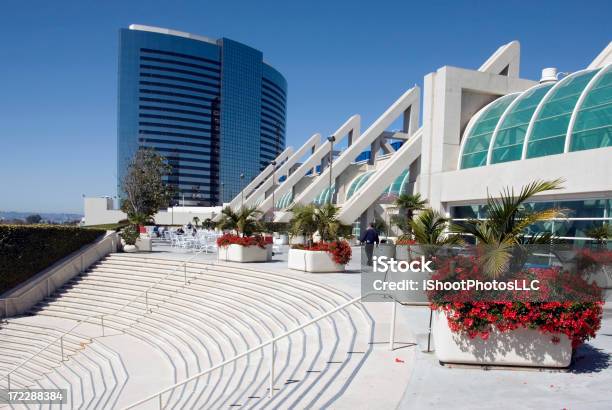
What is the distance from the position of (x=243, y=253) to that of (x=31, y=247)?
422 inches

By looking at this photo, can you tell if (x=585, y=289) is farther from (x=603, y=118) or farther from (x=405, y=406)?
(x=603, y=118)

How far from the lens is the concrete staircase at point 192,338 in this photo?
22.0 feet

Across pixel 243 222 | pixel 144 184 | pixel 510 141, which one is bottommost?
pixel 243 222

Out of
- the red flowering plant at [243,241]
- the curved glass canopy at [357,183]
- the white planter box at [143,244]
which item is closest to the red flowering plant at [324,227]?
the red flowering plant at [243,241]

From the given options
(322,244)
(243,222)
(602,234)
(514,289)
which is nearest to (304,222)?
(322,244)

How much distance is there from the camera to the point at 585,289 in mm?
5613

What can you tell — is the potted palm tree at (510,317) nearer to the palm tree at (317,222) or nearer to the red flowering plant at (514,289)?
the red flowering plant at (514,289)

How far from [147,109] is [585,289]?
12565 cm

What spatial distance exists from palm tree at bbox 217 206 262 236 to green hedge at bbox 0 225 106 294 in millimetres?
8571

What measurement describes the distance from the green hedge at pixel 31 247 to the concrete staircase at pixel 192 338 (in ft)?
5.91

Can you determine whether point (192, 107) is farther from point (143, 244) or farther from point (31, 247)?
point (31, 247)

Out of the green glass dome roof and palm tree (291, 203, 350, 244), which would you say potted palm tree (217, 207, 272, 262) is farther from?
the green glass dome roof

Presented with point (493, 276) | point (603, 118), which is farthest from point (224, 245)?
point (603, 118)

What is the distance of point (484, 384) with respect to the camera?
534cm
